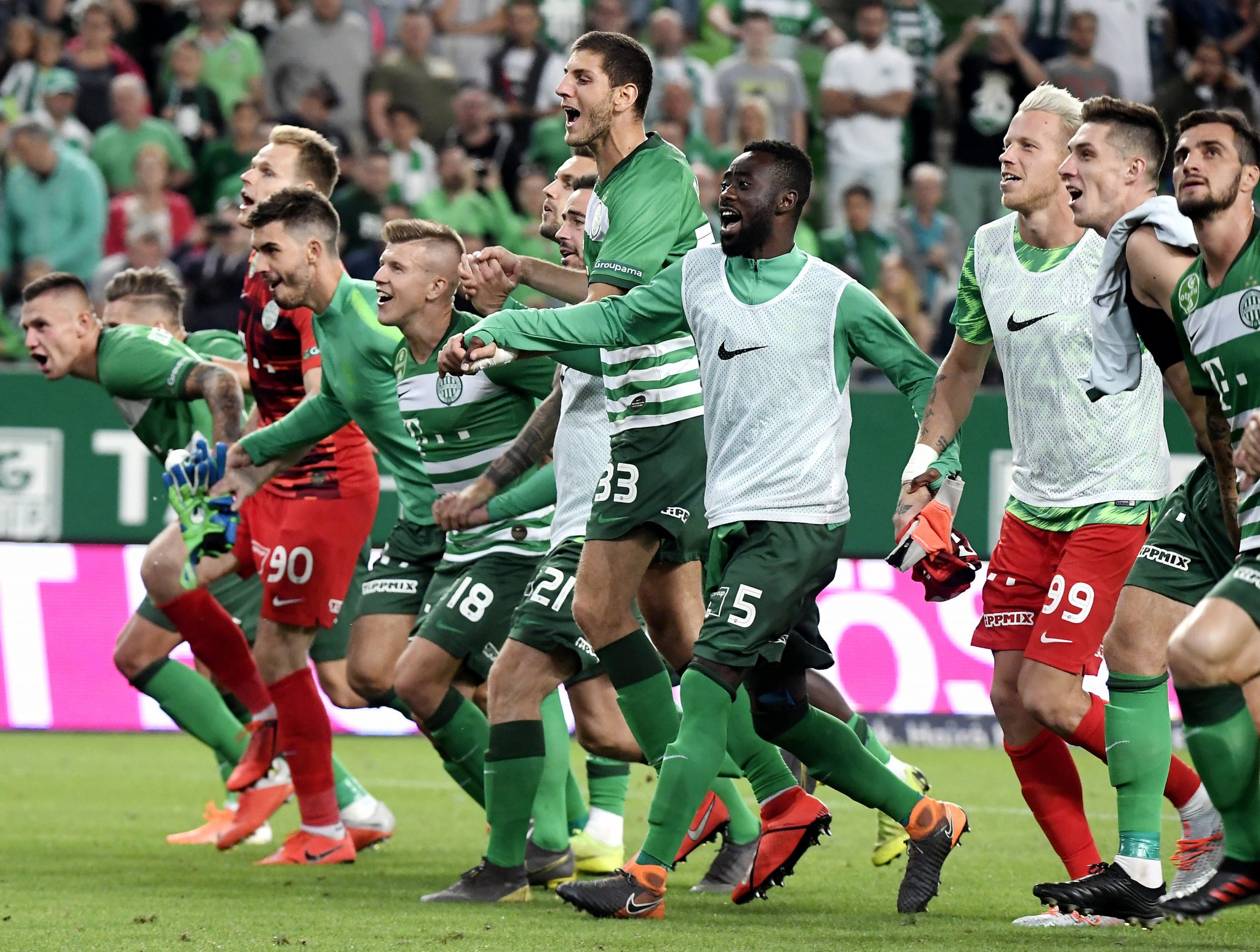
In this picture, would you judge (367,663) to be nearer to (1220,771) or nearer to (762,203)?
(762,203)

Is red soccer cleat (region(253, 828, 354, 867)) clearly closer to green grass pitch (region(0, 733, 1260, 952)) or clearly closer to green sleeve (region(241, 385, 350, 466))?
green grass pitch (region(0, 733, 1260, 952))

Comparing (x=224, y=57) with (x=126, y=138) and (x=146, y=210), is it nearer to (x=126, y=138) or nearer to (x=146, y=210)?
(x=126, y=138)

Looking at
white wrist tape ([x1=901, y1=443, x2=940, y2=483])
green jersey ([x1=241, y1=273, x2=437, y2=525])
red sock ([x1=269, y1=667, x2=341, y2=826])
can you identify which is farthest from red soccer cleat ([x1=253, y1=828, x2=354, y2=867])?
white wrist tape ([x1=901, y1=443, x2=940, y2=483])

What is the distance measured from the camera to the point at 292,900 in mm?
6328

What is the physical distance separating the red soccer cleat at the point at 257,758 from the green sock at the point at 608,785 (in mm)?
1470

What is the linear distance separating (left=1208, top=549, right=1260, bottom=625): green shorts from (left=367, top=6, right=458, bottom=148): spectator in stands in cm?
1169

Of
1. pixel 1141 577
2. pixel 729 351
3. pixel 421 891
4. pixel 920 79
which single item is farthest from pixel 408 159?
pixel 1141 577

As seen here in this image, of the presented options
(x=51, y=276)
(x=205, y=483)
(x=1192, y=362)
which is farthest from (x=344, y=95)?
(x=1192, y=362)

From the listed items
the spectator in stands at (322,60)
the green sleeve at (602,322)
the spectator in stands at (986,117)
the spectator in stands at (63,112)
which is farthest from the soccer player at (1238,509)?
the spectator in stands at (322,60)

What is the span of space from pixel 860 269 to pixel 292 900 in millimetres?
9853

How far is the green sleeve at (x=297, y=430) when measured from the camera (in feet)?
23.7

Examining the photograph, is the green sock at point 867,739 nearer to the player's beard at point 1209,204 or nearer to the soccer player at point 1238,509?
the soccer player at point 1238,509

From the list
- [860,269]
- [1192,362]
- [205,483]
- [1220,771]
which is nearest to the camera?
[1220,771]

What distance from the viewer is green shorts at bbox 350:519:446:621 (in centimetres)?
730
